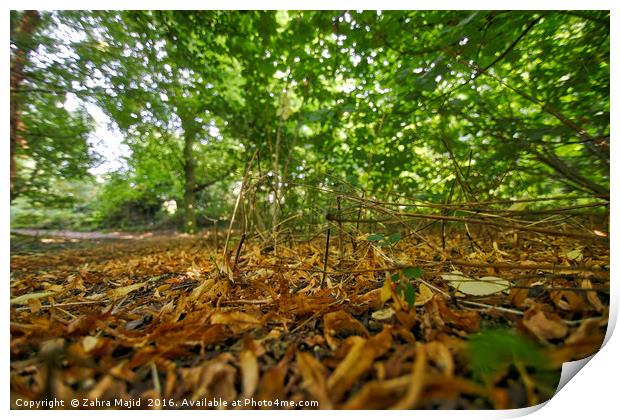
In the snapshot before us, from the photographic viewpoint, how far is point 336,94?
1.72 m

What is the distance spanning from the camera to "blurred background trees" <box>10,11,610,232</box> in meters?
0.89

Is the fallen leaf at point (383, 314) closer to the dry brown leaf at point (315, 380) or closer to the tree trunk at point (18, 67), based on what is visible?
the dry brown leaf at point (315, 380)

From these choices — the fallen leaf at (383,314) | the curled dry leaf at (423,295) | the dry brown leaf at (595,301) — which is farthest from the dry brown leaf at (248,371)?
the dry brown leaf at (595,301)

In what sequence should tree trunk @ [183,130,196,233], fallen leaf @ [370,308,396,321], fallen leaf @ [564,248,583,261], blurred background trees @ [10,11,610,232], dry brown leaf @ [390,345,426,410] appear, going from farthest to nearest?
tree trunk @ [183,130,196,233], blurred background trees @ [10,11,610,232], fallen leaf @ [564,248,583,261], fallen leaf @ [370,308,396,321], dry brown leaf @ [390,345,426,410]

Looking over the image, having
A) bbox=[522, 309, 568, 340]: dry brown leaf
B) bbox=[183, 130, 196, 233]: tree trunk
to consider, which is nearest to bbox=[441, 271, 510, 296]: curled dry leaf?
bbox=[522, 309, 568, 340]: dry brown leaf

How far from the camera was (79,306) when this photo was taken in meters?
0.73

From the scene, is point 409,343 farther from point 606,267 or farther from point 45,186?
point 45,186

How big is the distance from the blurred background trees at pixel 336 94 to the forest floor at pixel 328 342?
1.11 feet

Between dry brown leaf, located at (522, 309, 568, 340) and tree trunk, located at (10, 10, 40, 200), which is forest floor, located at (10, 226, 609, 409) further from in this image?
tree trunk, located at (10, 10, 40, 200)

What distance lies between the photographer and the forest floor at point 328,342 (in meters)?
0.37

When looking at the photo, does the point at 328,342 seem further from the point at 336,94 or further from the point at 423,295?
the point at 336,94

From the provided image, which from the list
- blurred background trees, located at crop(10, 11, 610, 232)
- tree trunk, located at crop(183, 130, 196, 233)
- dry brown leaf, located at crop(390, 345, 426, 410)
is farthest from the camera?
tree trunk, located at crop(183, 130, 196, 233)
